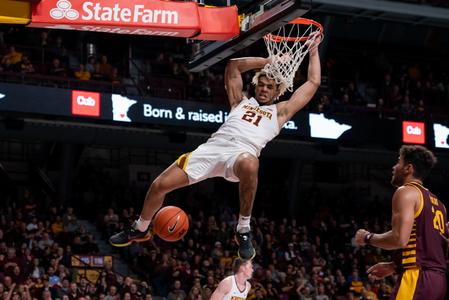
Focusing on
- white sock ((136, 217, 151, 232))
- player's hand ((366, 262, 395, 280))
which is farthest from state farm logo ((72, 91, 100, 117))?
player's hand ((366, 262, 395, 280))

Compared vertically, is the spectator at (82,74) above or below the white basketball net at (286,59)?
below

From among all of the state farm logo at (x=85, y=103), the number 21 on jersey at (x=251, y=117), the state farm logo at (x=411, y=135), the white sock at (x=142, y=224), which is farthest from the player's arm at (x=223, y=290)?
the state farm logo at (x=411, y=135)

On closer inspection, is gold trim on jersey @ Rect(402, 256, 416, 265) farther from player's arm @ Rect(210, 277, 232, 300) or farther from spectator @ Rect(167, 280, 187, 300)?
spectator @ Rect(167, 280, 187, 300)

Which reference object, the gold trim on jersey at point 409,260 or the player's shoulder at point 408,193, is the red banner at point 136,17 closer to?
the player's shoulder at point 408,193

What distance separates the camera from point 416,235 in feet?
21.9

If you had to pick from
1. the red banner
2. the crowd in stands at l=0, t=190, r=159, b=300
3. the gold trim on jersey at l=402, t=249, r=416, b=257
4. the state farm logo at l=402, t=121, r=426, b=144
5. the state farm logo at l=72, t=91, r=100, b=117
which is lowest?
the crowd in stands at l=0, t=190, r=159, b=300

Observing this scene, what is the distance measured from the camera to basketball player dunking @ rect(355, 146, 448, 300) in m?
6.55

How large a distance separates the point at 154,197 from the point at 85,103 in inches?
463

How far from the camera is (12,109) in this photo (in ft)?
63.0

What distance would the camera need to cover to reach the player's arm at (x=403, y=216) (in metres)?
6.52

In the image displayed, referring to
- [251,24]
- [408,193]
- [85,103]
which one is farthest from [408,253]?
[85,103]

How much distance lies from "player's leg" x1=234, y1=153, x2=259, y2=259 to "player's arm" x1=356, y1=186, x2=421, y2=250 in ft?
5.41

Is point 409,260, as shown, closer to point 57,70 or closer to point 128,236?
point 128,236

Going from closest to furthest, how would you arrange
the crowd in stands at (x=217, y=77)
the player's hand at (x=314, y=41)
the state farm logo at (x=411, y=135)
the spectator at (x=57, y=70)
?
the player's hand at (x=314, y=41)
the spectator at (x=57, y=70)
the crowd in stands at (x=217, y=77)
the state farm logo at (x=411, y=135)
